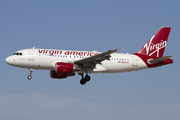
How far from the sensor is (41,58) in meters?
44.2

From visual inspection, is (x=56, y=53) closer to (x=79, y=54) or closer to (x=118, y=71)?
(x=79, y=54)

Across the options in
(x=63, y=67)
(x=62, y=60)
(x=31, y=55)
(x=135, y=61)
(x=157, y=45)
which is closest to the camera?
(x=63, y=67)

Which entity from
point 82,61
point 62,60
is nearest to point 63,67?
point 62,60

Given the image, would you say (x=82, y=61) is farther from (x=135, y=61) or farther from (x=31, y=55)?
(x=135, y=61)

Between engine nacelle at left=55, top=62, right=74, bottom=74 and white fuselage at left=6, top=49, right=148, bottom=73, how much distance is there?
32.1 inches

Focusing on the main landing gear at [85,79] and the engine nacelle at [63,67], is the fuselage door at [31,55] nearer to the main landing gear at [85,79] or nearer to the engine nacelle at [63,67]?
the engine nacelle at [63,67]

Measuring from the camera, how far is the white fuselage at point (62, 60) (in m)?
44.2

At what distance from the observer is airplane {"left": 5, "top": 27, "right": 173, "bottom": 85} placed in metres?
44.1

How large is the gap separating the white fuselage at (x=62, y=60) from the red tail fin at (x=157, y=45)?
2.86 meters

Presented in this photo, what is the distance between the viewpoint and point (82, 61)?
44219 millimetres

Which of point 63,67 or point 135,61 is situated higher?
point 135,61

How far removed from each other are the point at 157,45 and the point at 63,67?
51.0 ft

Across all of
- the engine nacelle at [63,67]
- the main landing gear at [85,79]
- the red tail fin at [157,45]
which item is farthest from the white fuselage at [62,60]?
the red tail fin at [157,45]

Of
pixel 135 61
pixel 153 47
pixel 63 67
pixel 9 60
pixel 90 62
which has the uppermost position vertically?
pixel 153 47
